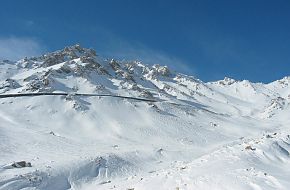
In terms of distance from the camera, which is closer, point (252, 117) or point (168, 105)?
point (168, 105)

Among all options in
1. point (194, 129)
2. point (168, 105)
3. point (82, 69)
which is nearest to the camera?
point (194, 129)

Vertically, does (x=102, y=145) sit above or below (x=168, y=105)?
below

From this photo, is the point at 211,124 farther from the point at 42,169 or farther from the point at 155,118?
the point at 42,169

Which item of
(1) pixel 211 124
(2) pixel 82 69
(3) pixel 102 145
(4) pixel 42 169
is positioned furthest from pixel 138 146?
(2) pixel 82 69

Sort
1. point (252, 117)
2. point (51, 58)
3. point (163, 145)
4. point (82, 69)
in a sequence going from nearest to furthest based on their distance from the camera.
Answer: point (163, 145) → point (82, 69) → point (252, 117) → point (51, 58)

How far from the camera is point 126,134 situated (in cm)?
5300

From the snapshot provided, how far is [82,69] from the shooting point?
7756cm

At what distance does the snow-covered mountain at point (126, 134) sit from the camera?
1065 inches

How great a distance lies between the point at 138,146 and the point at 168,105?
2576 cm

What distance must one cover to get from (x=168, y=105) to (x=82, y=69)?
16809 millimetres

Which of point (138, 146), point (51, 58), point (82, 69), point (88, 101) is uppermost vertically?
point (51, 58)

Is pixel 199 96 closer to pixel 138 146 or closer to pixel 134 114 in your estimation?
pixel 134 114

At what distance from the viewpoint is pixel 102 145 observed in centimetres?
4612

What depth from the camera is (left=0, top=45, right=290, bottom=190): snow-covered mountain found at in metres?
27.1
